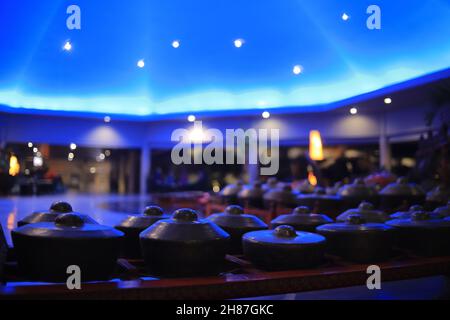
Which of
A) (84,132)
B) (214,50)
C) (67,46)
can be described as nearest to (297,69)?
(214,50)

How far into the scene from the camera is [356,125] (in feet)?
41.4

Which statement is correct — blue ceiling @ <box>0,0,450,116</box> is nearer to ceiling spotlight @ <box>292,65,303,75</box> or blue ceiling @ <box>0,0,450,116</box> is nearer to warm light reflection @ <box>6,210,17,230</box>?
ceiling spotlight @ <box>292,65,303,75</box>

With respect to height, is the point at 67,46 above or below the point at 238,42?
below

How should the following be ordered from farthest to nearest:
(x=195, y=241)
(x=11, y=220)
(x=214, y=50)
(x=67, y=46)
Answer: (x=214, y=50) → (x=67, y=46) → (x=11, y=220) → (x=195, y=241)

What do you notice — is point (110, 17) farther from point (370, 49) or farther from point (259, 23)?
point (370, 49)

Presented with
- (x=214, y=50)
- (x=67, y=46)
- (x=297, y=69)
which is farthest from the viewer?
(x=297, y=69)

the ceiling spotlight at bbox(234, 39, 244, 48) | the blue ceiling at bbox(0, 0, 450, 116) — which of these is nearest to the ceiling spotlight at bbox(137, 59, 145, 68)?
the blue ceiling at bbox(0, 0, 450, 116)

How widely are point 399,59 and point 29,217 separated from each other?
25.7 feet

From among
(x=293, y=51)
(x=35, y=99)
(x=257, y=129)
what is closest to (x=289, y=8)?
(x=293, y=51)

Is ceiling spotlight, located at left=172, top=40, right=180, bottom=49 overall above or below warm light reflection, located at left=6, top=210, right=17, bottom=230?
above

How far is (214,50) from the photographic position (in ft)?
33.6

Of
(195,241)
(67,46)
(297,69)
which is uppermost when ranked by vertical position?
(67,46)

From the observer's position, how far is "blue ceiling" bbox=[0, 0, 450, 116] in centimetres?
730

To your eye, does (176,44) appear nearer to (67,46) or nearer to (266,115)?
(67,46)
